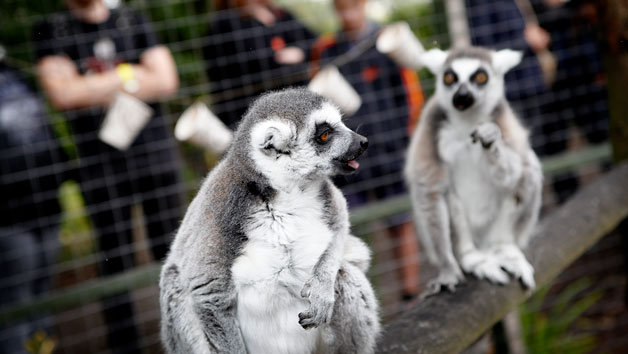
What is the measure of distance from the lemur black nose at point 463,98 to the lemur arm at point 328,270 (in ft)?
3.08

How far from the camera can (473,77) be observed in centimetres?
292

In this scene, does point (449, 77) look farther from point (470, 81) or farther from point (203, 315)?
point (203, 315)

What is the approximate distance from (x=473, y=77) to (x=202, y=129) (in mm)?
1433

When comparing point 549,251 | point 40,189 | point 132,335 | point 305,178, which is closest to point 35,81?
point 40,189

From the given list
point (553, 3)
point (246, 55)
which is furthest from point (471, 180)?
point (553, 3)

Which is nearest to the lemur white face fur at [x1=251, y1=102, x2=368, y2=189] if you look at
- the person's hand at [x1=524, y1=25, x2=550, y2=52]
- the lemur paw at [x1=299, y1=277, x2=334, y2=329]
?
the lemur paw at [x1=299, y1=277, x2=334, y2=329]

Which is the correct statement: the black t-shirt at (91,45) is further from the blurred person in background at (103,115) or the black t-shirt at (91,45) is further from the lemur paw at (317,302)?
the lemur paw at (317,302)

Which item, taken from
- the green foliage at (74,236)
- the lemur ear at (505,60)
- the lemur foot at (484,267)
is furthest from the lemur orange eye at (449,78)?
the green foliage at (74,236)

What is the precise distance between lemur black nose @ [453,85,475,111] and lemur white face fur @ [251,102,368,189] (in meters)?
1.01

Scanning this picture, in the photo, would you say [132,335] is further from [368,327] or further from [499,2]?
[499,2]

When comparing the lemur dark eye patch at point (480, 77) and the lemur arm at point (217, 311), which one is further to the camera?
the lemur dark eye patch at point (480, 77)

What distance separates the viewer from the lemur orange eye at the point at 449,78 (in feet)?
9.66

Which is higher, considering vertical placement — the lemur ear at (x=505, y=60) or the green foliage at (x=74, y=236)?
Answer: the lemur ear at (x=505, y=60)

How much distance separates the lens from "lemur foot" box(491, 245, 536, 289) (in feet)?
9.05
